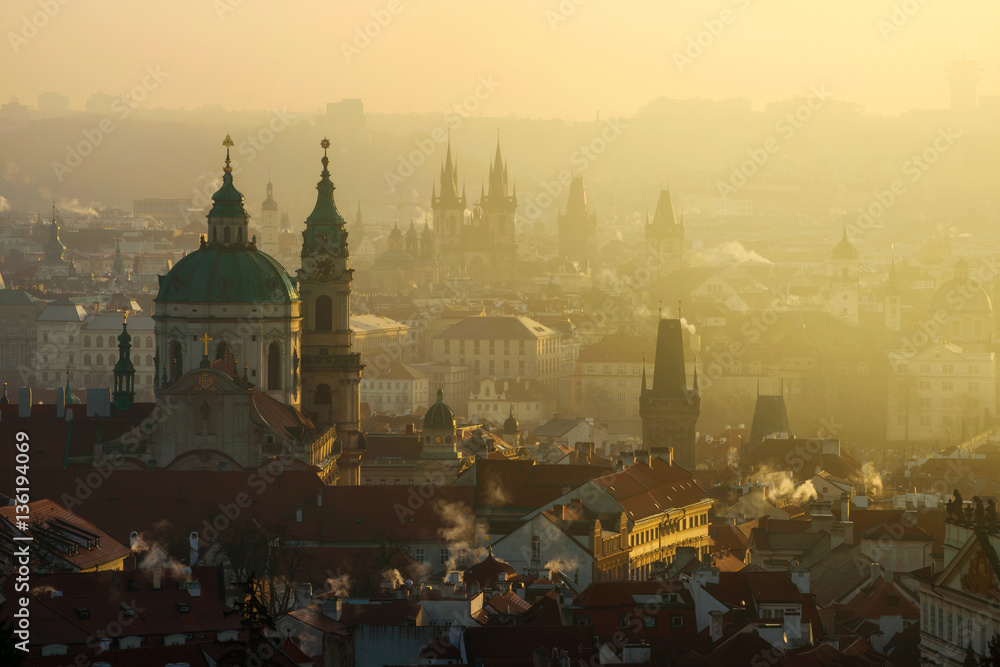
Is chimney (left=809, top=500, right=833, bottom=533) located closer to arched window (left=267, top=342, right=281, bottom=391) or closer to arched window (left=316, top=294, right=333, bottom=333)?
arched window (left=267, top=342, right=281, bottom=391)

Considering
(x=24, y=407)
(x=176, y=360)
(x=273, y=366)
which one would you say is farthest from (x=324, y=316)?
(x=24, y=407)

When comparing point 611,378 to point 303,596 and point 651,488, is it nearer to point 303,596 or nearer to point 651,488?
point 651,488

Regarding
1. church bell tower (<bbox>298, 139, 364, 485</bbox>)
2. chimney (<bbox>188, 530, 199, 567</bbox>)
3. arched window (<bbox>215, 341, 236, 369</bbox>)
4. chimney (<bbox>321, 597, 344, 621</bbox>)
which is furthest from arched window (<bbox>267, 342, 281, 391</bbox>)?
chimney (<bbox>321, 597, 344, 621</bbox>)

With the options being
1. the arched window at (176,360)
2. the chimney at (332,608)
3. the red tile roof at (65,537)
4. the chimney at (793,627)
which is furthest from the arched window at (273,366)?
the chimney at (793,627)

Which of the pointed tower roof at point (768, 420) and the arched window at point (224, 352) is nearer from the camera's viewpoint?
the arched window at point (224, 352)

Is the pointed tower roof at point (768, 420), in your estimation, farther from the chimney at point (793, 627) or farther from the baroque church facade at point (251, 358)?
the chimney at point (793, 627)
